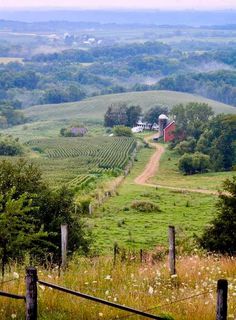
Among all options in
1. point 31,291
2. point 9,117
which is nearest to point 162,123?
point 9,117

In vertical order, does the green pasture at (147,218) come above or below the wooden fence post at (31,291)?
below

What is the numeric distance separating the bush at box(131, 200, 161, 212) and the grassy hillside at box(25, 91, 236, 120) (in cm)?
9558

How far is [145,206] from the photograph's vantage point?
151 feet

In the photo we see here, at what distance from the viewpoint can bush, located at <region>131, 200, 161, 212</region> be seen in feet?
151

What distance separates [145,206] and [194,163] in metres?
27.3

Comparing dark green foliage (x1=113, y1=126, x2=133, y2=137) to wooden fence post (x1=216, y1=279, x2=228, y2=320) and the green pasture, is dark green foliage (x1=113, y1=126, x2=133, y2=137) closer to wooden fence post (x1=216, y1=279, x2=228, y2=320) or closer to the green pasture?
the green pasture

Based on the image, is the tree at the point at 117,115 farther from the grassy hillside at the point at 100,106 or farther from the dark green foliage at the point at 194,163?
the dark green foliage at the point at 194,163

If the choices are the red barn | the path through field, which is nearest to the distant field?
the path through field

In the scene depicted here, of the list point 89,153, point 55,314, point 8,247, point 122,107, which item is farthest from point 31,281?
point 122,107

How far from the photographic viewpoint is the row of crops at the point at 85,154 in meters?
72.1

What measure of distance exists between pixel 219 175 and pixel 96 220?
29209 millimetres

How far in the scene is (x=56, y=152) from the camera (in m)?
93.1

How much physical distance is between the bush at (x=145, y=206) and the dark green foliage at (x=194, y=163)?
85.3ft

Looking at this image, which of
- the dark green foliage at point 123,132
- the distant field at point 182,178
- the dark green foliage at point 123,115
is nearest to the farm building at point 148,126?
the dark green foliage at point 123,115
